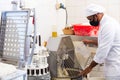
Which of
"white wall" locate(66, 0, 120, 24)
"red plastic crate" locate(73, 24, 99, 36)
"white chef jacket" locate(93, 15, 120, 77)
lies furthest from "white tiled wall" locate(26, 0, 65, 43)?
"white chef jacket" locate(93, 15, 120, 77)

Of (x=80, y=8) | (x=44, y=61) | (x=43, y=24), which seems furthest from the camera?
(x=80, y=8)

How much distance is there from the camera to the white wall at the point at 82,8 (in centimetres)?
275

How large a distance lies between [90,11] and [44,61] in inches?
28.5

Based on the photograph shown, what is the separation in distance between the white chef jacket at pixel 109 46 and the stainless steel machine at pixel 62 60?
0.32m

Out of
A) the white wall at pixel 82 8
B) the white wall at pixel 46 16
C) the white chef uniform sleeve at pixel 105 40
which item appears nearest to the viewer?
the white chef uniform sleeve at pixel 105 40

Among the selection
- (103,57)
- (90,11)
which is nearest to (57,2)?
(90,11)

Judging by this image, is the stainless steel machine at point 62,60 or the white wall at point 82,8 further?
the white wall at point 82,8

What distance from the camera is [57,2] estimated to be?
9.18 feet

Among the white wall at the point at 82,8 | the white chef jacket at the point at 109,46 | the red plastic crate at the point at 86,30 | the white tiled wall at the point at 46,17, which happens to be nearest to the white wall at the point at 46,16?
the white tiled wall at the point at 46,17

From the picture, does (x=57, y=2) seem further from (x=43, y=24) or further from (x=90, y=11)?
(x=90, y=11)

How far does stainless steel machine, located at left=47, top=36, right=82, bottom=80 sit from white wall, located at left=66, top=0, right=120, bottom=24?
73cm

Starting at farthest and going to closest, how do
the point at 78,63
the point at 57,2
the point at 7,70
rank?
the point at 57,2 → the point at 78,63 → the point at 7,70

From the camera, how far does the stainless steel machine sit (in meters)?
2.07

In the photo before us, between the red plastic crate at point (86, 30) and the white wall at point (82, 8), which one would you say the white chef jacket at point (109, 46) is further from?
the white wall at point (82, 8)
